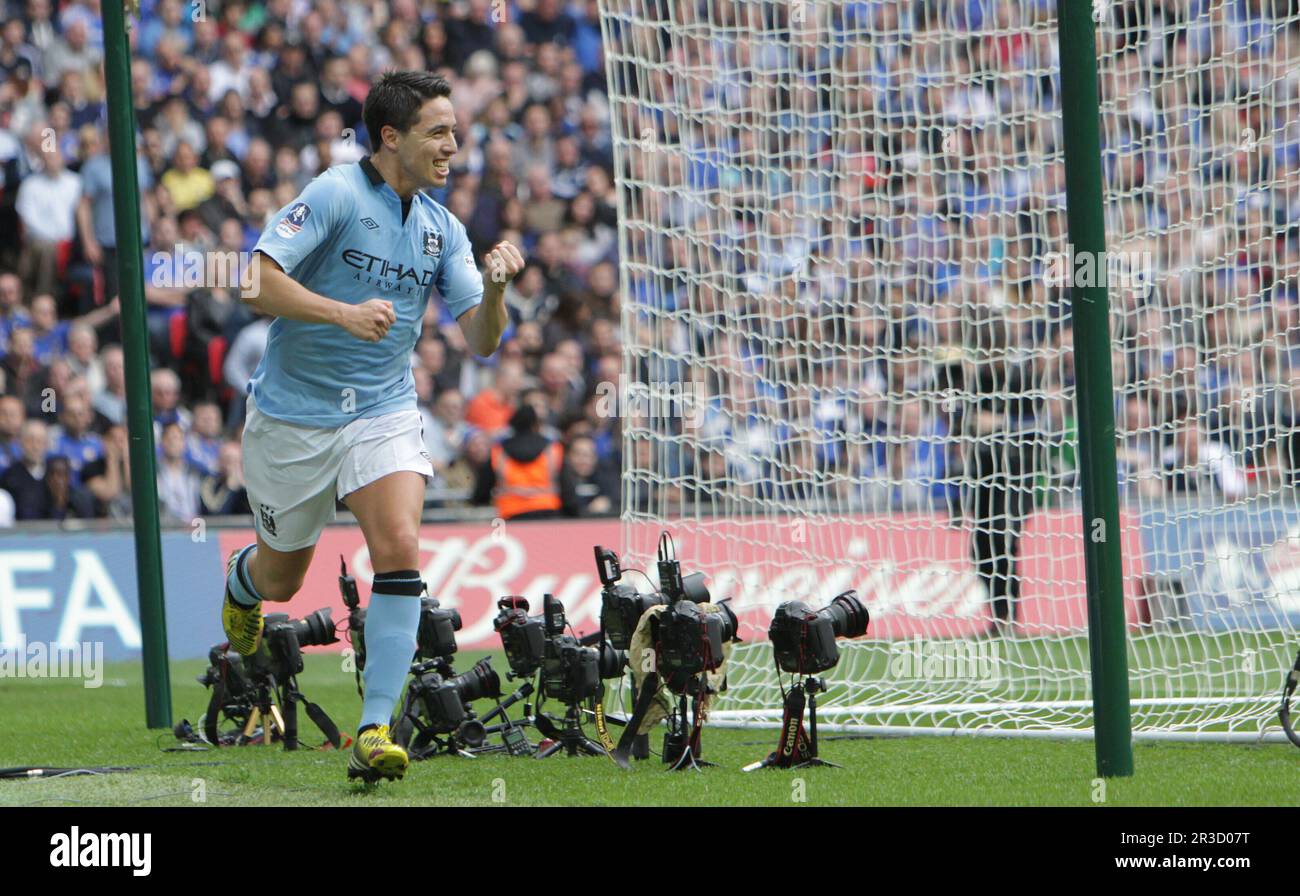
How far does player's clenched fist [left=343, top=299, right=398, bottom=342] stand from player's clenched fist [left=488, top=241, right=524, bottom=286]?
44 cm

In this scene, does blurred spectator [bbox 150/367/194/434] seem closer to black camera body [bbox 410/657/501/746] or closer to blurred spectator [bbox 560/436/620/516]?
blurred spectator [bbox 560/436/620/516]

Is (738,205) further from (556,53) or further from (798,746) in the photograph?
(556,53)

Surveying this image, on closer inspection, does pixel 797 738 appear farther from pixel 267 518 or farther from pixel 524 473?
pixel 524 473

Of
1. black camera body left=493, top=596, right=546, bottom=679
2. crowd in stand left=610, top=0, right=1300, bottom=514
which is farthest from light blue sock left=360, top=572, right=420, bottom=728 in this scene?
crowd in stand left=610, top=0, right=1300, bottom=514

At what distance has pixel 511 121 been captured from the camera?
54.3 feet

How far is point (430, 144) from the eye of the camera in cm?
615

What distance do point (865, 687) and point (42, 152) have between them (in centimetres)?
892

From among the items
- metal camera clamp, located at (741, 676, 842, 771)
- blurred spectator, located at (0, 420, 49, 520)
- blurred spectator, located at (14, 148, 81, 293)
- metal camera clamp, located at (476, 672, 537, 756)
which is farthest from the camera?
blurred spectator, located at (14, 148, 81, 293)

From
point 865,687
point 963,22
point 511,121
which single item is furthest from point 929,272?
point 511,121

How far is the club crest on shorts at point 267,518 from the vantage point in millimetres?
6461

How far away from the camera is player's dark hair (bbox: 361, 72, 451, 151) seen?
6.14 metres

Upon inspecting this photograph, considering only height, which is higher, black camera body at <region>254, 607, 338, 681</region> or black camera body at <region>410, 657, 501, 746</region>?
black camera body at <region>254, 607, 338, 681</region>
